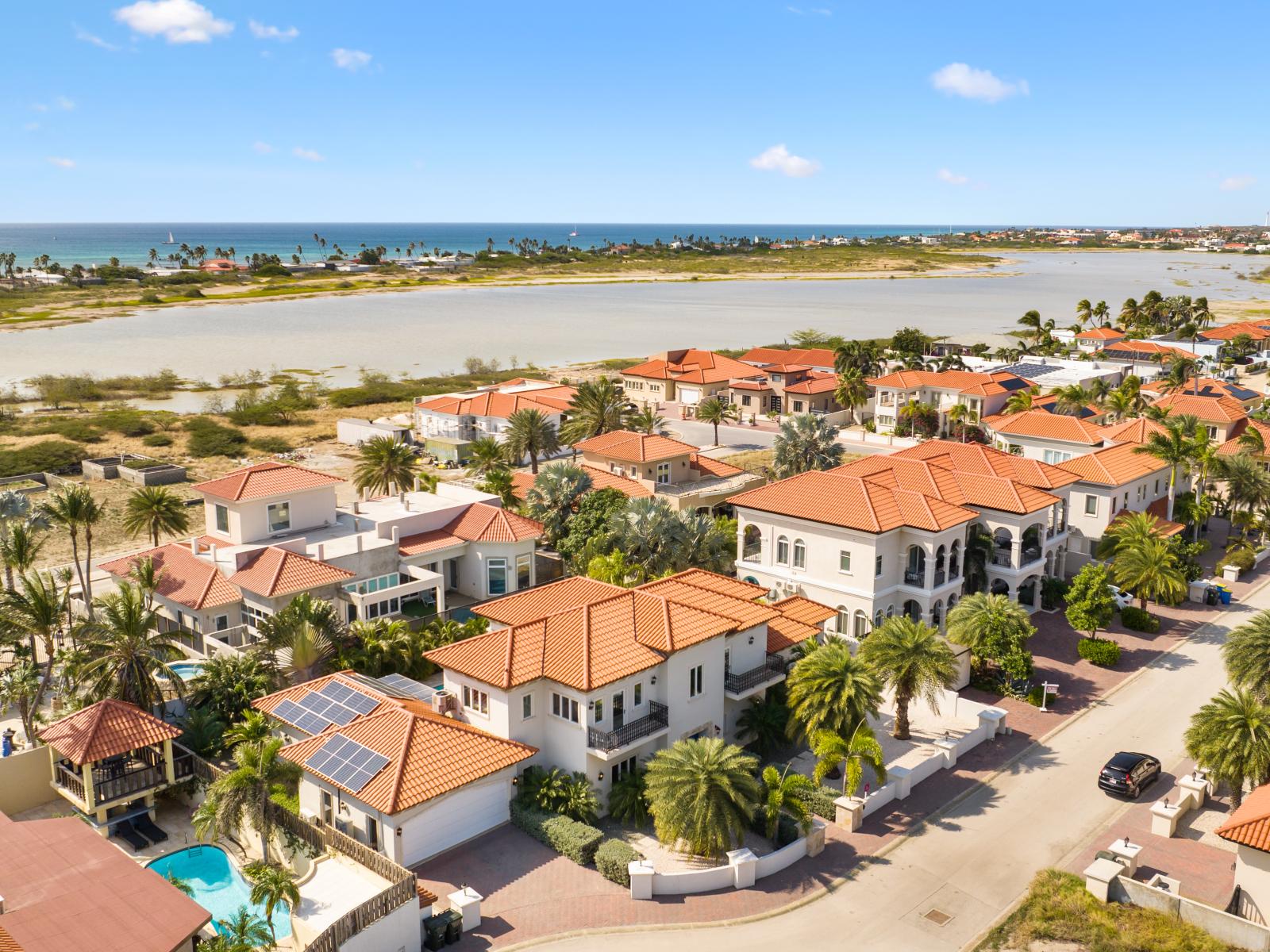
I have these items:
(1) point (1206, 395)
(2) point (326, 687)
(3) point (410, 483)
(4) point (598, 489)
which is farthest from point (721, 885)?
(1) point (1206, 395)

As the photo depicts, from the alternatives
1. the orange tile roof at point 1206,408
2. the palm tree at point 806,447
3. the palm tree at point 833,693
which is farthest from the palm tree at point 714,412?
the palm tree at point 833,693

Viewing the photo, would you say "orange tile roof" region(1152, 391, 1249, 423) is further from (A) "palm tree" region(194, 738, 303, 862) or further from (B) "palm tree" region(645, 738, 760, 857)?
(A) "palm tree" region(194, 738, 303, 862)

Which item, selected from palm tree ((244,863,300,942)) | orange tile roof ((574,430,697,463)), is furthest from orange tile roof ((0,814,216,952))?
orange tile roof ((574,430,697,463))

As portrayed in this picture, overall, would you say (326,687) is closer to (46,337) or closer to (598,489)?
(598,489)

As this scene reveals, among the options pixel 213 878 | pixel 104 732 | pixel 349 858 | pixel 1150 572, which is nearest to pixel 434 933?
pixel 349 858

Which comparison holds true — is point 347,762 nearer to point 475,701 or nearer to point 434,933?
point 475,701

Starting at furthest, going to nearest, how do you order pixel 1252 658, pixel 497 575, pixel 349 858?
1. pixel 497 575
2. pixel 1252 658
3. pixel 349 858

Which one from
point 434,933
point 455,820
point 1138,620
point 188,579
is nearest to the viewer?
point 434,933

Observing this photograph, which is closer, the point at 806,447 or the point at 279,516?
the point at 279,516
